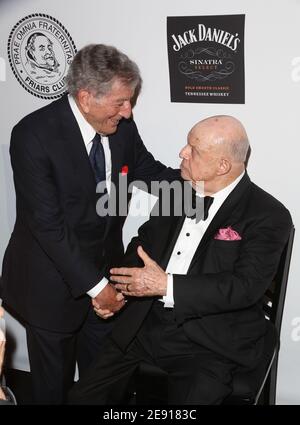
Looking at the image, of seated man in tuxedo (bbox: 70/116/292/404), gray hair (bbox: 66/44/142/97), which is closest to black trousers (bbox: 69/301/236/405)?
seated man in tuxedo (bbox: 70/116/292/404)

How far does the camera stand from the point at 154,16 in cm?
320

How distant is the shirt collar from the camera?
3.00 m

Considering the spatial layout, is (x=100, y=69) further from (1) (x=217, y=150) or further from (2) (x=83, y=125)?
(1) (x=217, y=150)

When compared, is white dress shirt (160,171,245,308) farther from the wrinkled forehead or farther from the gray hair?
the gray hair

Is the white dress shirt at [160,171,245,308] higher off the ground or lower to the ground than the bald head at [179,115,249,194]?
lower

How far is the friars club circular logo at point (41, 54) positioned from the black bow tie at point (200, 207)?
1.15 metres

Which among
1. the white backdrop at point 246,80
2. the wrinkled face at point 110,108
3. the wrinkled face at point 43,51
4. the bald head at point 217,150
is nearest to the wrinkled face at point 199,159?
the bald head at point 217,150

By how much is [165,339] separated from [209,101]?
130 centimetres

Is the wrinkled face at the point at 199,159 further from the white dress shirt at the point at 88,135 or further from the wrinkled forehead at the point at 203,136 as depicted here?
the white dress shirt at the point at 88,135

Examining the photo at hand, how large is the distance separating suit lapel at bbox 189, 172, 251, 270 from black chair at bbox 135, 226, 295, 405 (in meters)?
0.35

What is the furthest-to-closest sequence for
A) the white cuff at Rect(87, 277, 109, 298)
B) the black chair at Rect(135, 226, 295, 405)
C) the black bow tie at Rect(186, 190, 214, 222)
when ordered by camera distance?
1. the white cuff at Rect(87, 277, 109, 298)
2. the black bow tie at Rect(186, 190, 214, 222)
3. the black chair at Rect(135, 226, 295, 405)

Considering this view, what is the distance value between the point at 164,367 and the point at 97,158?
1114 millimetres

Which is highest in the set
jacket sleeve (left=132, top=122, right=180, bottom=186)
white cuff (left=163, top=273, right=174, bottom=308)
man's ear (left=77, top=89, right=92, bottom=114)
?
man's ear (left=77, top=89, right=92, bottom=114)
